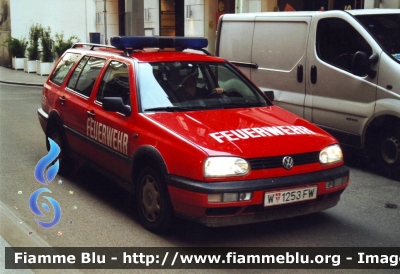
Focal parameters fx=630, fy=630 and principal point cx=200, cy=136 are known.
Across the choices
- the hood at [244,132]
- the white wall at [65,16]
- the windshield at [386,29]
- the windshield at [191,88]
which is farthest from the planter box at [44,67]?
the hood at [244,132]

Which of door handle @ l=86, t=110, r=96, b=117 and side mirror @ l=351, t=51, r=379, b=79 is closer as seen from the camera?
door handle @ l=86, t=110, r=96, b=117

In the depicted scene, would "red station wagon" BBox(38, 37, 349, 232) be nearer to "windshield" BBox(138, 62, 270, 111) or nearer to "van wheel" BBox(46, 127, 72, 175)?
"windshield" BBox(138, 62, 270, 111)

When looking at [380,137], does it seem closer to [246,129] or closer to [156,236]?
[246,129]

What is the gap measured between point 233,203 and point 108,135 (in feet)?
6.07

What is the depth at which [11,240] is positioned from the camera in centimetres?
527

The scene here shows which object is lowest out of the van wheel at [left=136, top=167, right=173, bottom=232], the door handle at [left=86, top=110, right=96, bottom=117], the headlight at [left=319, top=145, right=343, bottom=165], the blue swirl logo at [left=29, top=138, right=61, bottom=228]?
the blue swirl logo at [left=29, top=138, right=61, bottom=228]

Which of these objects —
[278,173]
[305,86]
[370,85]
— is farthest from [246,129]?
[305,86]

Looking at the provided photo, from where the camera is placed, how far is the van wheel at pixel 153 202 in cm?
531

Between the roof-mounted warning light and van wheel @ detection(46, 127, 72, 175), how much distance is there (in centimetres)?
160

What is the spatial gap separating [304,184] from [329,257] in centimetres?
62

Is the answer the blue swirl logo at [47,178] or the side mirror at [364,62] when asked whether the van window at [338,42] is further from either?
the blue swirl logo at [47,178]

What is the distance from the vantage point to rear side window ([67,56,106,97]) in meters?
6.95

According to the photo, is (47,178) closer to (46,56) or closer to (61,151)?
(61,151)

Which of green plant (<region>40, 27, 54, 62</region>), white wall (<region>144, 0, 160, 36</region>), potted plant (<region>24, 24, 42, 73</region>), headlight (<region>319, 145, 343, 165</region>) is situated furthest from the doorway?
Answer: headlight (<region>319, 145, 343, 165</region>)
